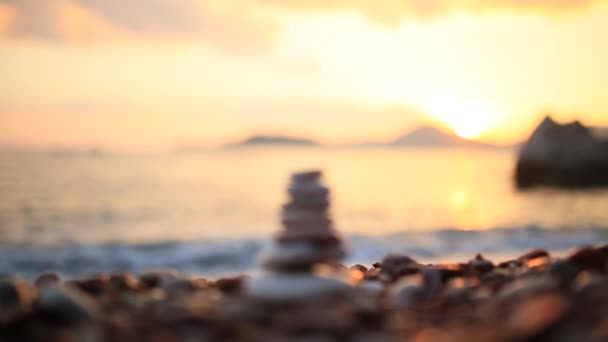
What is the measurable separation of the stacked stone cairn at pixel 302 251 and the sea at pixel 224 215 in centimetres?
13

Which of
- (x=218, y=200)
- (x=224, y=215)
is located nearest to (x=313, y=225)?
(x=224, y=215)

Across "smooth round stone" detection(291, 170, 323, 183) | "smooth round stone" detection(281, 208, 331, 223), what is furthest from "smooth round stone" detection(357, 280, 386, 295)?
"smooth round stone" detection(291, 170, 323, 183)

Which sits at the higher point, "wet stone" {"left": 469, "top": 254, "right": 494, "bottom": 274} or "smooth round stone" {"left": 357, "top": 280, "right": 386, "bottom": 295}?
"wet stone" {"left": 469, "top": 254, "right": 494, "bottom": 274}

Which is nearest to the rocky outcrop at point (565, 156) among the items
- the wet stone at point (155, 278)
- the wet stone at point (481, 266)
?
the wet stone at point (481, 266)

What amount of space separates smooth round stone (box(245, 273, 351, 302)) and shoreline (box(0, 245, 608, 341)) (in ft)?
0.05

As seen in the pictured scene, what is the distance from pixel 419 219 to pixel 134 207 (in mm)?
8798

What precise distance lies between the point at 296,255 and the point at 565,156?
25.8m

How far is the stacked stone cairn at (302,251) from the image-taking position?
2.46 meters

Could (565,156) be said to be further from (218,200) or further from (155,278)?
(155,278)

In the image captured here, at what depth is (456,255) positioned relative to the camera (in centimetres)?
1380

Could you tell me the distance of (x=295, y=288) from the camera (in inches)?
96.7

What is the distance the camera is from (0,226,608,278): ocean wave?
1222 cm

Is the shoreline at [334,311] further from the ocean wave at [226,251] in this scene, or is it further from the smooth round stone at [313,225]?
the ocean wave at [226,251]

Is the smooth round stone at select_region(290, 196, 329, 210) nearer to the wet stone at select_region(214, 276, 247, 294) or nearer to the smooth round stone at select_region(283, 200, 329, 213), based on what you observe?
the smooth round stone at select_region(283, 200, 329, 213)
